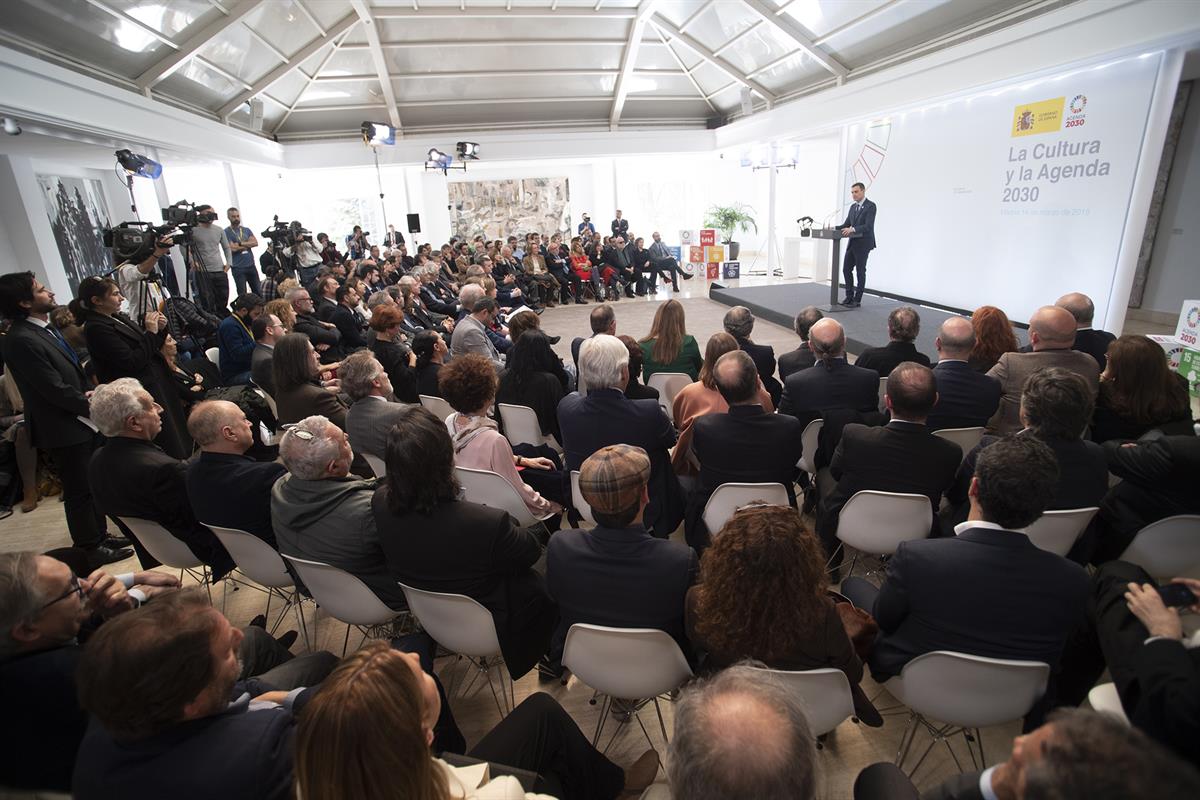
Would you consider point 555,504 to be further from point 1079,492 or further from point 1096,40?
point 1096,40

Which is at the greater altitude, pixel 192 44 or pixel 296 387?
pixel 192 44

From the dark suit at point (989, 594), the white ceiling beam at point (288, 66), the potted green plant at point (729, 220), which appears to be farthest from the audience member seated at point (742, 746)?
the potted green plant at point (729, 220)

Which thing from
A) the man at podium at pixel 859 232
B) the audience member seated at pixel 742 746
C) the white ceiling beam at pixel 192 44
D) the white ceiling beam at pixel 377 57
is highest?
the white ceiling beam at pixel 377 57

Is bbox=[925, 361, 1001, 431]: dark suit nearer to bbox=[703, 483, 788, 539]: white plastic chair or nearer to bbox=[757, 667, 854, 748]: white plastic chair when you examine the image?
bbox=[703, 483, 788, 539]: white plastic chair

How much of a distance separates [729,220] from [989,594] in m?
14.8

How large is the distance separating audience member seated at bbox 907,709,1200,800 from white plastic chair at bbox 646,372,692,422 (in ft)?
10.6

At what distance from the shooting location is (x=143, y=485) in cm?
237

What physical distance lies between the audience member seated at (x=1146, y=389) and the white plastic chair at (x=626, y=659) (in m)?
2.35

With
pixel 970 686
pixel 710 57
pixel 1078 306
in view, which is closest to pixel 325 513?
pixel 970 686

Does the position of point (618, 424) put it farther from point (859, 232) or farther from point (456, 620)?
point (859, 232)

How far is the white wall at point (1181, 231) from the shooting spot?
255 inches

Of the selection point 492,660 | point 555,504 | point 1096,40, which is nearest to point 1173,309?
point 1096,40

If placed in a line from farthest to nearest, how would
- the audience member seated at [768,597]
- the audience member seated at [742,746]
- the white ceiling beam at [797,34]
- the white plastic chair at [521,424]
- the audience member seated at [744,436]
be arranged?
the white ceiling beam at [797,34] < the white plastic chair at [521,424] < the audience member seated at [744,436] < the audience member seated at [768,597] < the audience member seated at [742,746]

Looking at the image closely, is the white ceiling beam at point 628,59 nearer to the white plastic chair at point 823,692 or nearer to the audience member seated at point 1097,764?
the white plastic chair at point 823,692
